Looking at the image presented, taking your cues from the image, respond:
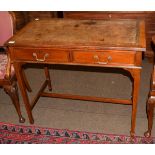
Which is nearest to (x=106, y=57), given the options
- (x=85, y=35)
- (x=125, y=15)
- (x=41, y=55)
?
(x=85, y=35)

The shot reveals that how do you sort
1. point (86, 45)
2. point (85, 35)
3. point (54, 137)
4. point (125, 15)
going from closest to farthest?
point (86, 45) < point (85, 35) < point (54, 137) < point (125, 15)

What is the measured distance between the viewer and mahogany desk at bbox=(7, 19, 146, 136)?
5.50 feet

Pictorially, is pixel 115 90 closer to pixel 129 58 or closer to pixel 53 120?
pixel 53 120

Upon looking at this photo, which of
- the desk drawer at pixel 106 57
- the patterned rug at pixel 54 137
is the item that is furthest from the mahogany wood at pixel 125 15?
the patterned rug at pixel 54 137

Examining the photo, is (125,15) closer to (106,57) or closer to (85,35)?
(85,35)

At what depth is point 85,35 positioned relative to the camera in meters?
1.85

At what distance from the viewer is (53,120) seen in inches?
95.8

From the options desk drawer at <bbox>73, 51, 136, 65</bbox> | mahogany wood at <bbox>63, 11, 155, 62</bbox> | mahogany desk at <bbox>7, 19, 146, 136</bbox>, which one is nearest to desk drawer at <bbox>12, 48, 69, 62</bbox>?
mahogany desk at <bbox>7, 19, 146, 136</bbox>

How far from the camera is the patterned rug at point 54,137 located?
2.15 meters

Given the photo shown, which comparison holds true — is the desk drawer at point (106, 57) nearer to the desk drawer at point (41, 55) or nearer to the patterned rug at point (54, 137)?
the desk drawer at point (41, 55)

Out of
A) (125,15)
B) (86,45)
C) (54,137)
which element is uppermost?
(86,45)

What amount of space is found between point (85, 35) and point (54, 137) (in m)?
1.07

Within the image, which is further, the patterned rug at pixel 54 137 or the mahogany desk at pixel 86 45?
the patterned rug at pixel 54 137

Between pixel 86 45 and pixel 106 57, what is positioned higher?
pixel 86 45
